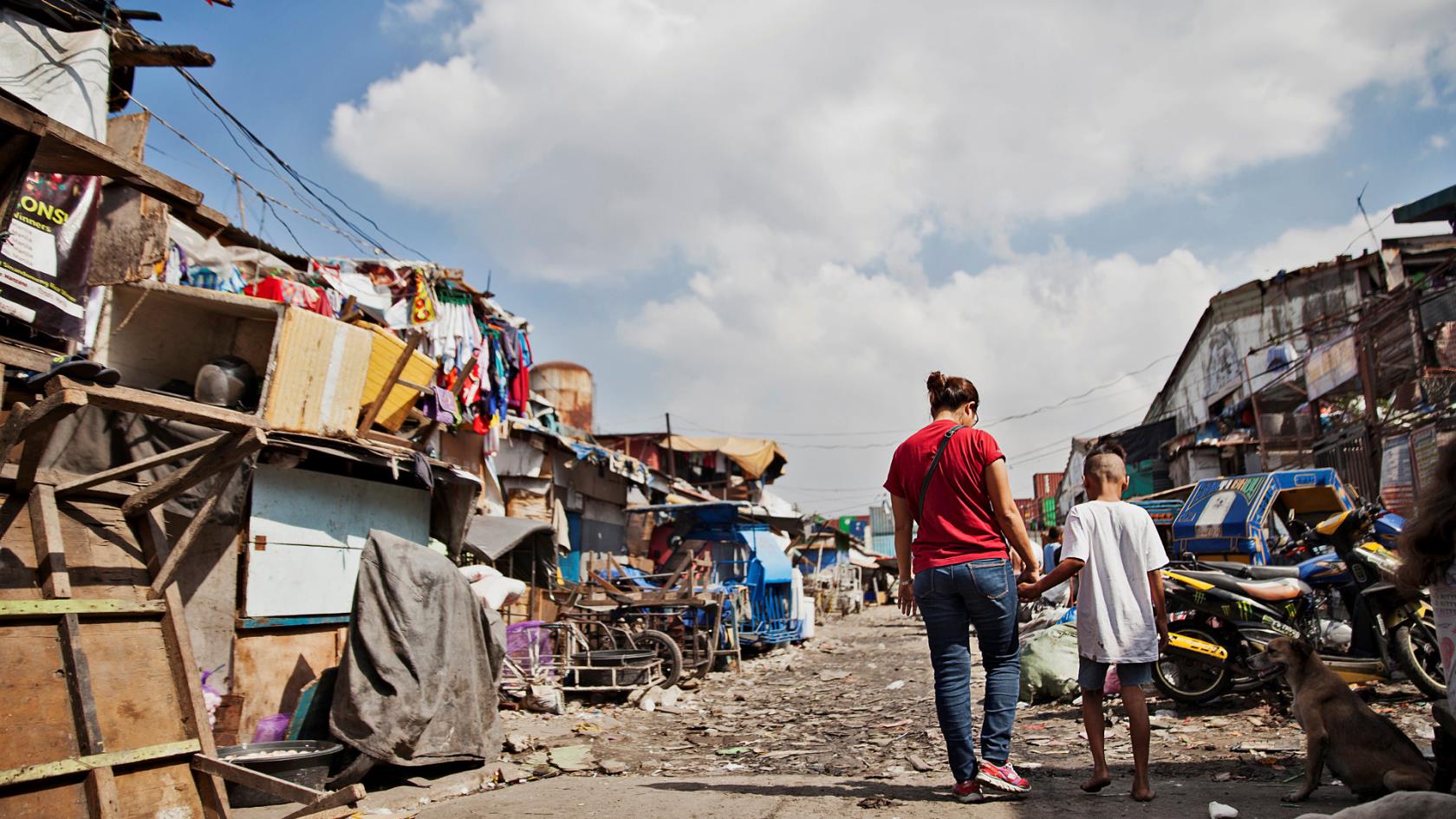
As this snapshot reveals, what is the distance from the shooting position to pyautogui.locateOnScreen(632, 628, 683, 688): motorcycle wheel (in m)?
9.85

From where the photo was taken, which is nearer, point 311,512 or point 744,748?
point 744,748

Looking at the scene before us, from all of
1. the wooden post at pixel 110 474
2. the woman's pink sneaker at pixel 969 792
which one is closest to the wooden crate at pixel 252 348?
the wooden post at pixel 110 474

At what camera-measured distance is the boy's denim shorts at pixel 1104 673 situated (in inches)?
151

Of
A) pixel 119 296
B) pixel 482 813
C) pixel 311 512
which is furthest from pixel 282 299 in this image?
pixel 482 813

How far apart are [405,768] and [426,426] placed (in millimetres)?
4482

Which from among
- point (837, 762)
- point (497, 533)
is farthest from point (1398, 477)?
point (497, 533)

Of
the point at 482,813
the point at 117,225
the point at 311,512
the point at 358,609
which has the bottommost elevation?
the point at 482,813

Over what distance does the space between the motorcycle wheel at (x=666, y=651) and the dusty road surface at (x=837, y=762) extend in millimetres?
353

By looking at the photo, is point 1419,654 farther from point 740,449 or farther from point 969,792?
point 740,449

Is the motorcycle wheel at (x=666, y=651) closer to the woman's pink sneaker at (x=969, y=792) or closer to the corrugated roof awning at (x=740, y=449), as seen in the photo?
the woman's pink sneaker at (x=969, y=792)

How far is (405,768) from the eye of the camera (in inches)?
225

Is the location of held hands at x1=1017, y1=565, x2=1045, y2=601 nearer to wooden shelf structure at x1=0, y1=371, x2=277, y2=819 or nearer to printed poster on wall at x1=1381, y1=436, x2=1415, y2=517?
wooden shelf structure at x1=0, y1=371, x2=277, y2=819

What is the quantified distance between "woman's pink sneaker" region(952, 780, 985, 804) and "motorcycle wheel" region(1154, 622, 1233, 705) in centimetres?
328

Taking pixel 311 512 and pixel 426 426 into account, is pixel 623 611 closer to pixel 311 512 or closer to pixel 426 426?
pixel 426 426
